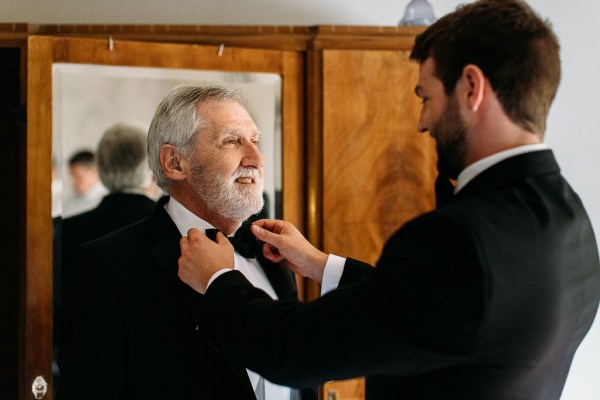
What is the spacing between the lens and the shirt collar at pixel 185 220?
2.02 meters

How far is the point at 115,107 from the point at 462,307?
6.60 ft

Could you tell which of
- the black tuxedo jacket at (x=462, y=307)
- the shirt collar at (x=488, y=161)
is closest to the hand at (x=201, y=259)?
the black tuxedo jacket at (x=462, y=307)

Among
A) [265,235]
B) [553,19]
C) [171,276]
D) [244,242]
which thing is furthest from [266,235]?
[553,19]

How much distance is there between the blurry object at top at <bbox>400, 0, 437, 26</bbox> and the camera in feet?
10.4

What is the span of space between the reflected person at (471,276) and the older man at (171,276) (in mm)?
369

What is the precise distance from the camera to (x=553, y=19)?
3852 millimetres

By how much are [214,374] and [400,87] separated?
1.61m

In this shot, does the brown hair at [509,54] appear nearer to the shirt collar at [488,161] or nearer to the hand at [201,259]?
the shirt collar at [488,161]

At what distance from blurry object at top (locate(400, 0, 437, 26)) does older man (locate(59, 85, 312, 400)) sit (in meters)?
1.31

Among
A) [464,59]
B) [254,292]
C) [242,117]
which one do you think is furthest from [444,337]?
[242,117]

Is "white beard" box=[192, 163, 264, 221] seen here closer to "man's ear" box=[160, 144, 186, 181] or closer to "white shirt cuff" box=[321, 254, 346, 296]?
"man's ear" box=[160, 144, 186, 181]

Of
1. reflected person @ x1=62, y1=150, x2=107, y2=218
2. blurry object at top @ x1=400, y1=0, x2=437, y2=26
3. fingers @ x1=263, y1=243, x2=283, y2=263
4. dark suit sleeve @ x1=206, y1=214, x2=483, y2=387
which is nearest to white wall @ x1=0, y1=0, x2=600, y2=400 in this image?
blurry object at top @ x1=400, y1=0, x2=437, y2=26

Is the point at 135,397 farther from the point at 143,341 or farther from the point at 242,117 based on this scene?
the point at 242,117

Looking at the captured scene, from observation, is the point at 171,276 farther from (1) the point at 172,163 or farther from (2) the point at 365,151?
(2) the point at 365,151
